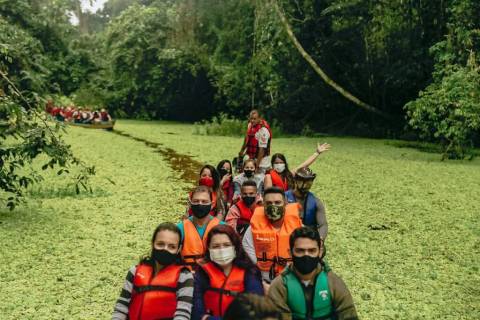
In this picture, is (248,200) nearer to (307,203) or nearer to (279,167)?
(307,203)

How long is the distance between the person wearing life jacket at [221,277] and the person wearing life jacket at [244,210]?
1709mm

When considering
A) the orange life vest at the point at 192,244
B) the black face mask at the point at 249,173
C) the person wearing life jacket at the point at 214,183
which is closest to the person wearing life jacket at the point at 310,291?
the orange life vest at the point at 192,244

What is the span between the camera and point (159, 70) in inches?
1412

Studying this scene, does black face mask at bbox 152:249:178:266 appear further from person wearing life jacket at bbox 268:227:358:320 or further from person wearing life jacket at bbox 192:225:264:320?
person wearing life jacket at bbox 268:227:358:320

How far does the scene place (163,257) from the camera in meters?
3.76

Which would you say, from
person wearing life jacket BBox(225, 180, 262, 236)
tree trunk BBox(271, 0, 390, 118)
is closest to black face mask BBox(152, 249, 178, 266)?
person wearing life jacket BBox(225, 180, 262, 236)

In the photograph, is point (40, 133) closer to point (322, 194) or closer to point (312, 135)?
point (322, 194)

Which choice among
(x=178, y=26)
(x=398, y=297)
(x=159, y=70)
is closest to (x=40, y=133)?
(x=398, y=297)

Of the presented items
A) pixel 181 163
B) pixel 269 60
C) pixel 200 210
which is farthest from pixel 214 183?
pixel 269 60

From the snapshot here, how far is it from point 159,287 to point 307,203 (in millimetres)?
2291

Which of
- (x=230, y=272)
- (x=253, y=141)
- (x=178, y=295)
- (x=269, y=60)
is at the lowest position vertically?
(x=178, y=295)

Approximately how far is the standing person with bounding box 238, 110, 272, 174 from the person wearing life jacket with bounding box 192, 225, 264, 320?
6.15m

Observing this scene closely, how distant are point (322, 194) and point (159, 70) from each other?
84.0ft

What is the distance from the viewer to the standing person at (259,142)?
10.2m
